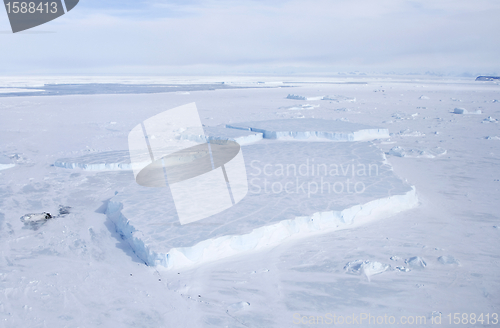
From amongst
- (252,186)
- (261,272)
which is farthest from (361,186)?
(261,272)

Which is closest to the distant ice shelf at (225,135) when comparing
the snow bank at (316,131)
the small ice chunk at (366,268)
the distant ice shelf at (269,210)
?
the snow bank at (316,131)

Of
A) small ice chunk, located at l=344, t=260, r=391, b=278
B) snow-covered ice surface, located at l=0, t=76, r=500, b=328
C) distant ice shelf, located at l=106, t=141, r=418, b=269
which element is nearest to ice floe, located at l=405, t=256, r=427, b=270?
snow-covered ice surface, located at l=0, t=76, r=500, b=328

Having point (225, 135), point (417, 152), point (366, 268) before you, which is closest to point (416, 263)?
point (366, 268)

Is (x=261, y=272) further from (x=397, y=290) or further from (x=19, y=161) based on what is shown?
(x=19, y=161)

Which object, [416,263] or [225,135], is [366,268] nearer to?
[416,263]

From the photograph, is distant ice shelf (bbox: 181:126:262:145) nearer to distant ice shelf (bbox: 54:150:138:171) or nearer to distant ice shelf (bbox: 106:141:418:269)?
distant ice shelf (bbox: 54:150:138:171)

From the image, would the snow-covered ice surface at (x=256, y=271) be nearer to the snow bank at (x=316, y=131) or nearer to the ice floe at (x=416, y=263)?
the ice floe at (x=416, y=263)
